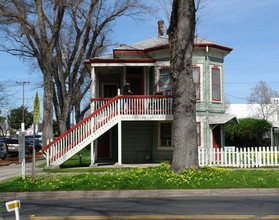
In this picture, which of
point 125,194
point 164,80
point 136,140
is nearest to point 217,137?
point 164,80

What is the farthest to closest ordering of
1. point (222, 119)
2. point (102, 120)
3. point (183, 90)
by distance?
point (222, 119)
point (102, 120)
point (183, 90)

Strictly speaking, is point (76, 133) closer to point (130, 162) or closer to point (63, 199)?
point (130, 162)

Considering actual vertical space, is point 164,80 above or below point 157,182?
above

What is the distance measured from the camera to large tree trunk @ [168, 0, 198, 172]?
39.9 feet

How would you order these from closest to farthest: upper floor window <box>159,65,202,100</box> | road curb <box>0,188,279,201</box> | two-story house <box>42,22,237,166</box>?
1. road curb <box>0,188,279,201</box>
2. two-story house <box>42,22,237,166</box>
3. upper floor window <box>159,65,202,100</box>

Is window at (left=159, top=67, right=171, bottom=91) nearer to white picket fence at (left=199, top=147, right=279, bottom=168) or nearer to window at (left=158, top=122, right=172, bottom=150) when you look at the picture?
window at (left=158, top=122, right=172, bottom=150)

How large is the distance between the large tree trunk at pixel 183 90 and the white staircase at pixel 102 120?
5.58m

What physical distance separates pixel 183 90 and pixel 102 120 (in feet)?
21.0

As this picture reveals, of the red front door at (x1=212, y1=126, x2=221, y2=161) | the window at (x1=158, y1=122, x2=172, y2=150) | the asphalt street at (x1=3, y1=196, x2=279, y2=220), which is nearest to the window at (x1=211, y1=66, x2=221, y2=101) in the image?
the red front door at (x1=212, y1=126, x2=221, y2=161)

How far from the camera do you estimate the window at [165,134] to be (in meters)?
19.7

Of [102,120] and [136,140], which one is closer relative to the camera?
[102,120]

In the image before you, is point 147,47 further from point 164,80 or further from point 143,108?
point 143,108

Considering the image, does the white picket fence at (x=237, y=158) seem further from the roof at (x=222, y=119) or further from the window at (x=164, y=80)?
the window at (x=164, y=80)

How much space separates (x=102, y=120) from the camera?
17.4 metres
